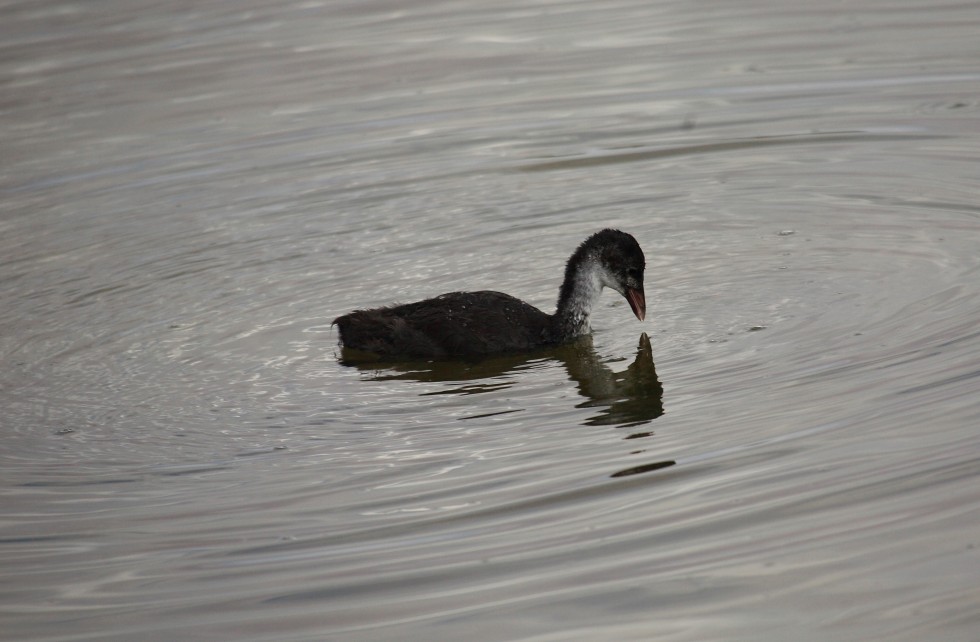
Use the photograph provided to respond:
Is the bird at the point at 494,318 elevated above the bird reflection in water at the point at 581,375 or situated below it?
above

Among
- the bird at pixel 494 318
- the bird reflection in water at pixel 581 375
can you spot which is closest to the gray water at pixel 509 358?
the bird reflection in water at pixel 581 375

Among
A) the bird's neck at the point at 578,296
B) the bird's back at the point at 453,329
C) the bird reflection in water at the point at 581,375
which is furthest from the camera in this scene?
the bird's neck at the point at 578,296

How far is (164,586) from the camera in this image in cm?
627

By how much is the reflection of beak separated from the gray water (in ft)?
0.85

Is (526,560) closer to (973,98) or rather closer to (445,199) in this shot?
(445,199)

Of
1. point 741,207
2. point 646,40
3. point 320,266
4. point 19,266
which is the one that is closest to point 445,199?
point 320,266

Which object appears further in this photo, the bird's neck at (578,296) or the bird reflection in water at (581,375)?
the bird's neck at (578,296)

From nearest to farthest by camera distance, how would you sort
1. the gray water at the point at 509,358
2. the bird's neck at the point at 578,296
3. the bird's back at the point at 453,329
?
the gray water at the point at 509,358, the bird's back at the point at 453,329, the bird's neck at the point at 578,296

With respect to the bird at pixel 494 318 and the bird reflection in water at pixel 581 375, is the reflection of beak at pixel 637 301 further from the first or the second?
the bird reflection in water at pixel 581 375

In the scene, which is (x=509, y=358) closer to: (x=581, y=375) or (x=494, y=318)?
(x=494, y=318)

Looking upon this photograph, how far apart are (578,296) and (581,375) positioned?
2.97ft

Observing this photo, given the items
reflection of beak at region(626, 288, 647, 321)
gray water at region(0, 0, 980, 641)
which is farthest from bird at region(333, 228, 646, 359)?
gray water at region(0, 0, 980, 641)

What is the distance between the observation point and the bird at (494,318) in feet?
30.5

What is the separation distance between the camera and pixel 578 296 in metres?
9.62
